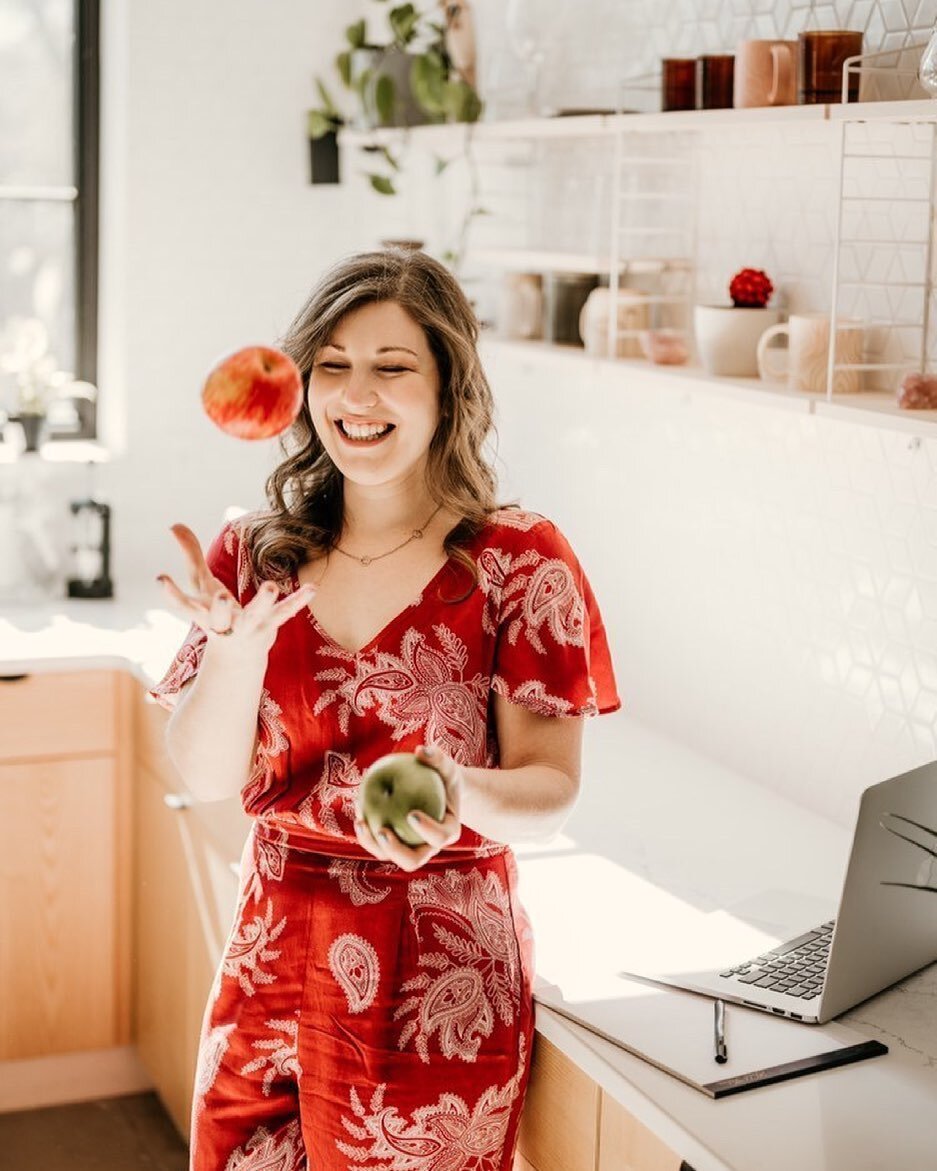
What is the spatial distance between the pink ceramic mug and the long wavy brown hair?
55 centimetres

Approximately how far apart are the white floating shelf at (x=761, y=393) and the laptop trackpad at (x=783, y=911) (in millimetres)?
557

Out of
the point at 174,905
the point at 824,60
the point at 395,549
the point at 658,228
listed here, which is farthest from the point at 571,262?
the point at 174,905

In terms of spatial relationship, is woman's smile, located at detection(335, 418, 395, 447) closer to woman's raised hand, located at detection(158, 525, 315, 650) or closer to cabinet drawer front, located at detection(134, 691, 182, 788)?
woman's raised hand, located at detection(158, 525, 315, 650)

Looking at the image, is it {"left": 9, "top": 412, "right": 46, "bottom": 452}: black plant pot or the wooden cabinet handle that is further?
{"left": 9, "top": 412, "right": 46, "bottom": 452}: black plant pot

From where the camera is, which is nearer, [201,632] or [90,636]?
[201,632]

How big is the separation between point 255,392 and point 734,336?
2.73 ft

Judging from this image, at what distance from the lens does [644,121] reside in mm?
2211

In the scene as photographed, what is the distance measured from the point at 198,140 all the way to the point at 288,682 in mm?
2101

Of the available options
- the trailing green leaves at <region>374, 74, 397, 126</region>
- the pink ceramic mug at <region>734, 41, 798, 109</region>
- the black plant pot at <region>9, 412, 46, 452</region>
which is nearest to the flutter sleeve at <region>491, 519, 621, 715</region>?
the pink ceramic mug at <region>734, 41, 798, 109</region>

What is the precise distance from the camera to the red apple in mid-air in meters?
1.52

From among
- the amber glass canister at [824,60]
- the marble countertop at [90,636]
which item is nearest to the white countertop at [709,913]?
the marble countertop at [90,636]

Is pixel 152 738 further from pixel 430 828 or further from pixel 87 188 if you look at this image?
pixel 430 828

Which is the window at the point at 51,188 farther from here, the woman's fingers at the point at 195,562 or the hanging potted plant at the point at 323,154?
the woman's fingers at the point at 195,562

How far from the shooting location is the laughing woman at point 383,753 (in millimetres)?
1601
